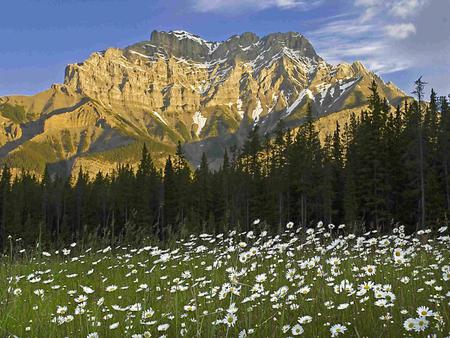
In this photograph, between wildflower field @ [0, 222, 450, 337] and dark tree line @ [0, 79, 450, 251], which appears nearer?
wildflower field @ [0, 222, 450, 337]

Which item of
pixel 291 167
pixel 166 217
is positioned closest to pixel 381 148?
pixel 291 167

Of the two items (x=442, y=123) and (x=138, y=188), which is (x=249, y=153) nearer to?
(x=138, y=188)

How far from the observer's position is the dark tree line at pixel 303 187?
49.5 meters

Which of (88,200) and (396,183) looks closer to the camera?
(396,183)

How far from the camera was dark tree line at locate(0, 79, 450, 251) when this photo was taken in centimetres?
4947

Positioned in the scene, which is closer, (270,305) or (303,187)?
(270,305)

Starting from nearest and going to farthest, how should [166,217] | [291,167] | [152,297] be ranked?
1. [152,297]
2. [291,167]
3. [166,217]

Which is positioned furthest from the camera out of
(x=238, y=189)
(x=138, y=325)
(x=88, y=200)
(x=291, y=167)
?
(x=88, y=200)

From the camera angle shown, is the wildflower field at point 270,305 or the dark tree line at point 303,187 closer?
the wildflower field at point 270,305

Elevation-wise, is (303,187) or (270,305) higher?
(270,305)

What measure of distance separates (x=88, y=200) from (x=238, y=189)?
1463 inches

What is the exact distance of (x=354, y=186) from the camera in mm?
52844

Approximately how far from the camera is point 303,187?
61.0m

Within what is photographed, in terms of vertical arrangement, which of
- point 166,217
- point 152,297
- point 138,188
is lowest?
→ point 166,217
